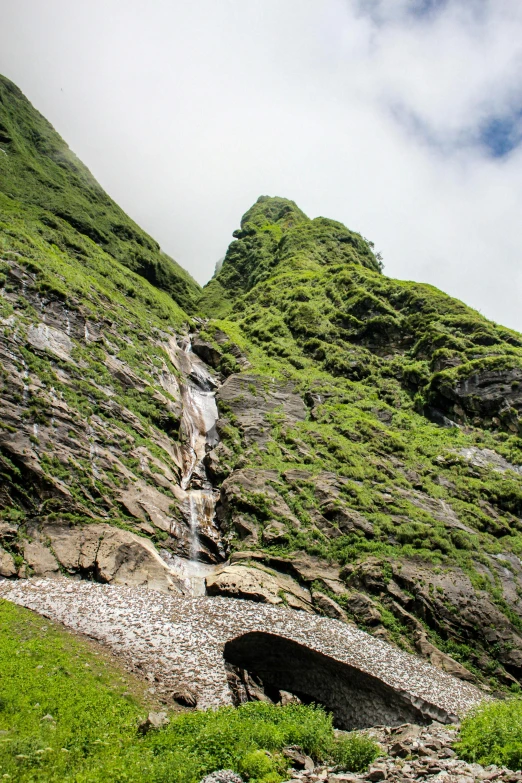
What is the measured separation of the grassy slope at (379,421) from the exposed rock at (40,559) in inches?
469

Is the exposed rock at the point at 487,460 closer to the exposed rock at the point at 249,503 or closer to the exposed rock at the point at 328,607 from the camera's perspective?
the exposed rock at the point at 249,503

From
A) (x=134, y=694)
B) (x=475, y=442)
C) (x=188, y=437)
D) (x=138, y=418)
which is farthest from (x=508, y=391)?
(x=134, y=694)

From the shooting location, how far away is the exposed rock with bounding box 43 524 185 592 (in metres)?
24.6

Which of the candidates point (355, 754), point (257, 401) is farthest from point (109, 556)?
point (257, 401)

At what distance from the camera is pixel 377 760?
42.9ft

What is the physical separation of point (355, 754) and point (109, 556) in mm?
16559

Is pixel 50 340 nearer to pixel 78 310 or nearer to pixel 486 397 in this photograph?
pixel 78 310

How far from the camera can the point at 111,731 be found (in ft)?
42.4

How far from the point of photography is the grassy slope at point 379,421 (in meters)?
32.1

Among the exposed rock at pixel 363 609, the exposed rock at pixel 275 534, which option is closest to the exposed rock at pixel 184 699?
the exposed rock at pixel 363 609

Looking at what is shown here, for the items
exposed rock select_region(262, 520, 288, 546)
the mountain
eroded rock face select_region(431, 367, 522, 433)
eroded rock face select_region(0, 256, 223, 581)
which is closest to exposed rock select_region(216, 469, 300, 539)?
the mountain

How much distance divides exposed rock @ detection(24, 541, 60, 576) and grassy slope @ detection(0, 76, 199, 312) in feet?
191

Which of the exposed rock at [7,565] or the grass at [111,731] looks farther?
the exposed rock at [7,565]

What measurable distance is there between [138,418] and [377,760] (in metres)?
31.2
